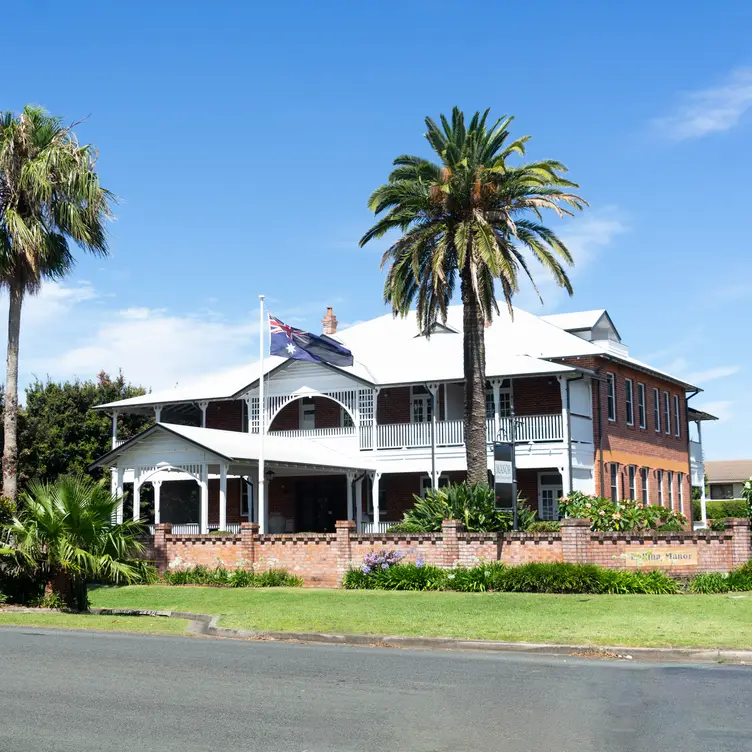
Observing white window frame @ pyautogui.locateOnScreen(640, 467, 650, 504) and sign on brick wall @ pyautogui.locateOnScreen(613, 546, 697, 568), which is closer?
sign on brick wall @ pyautogui.locateOnScreen(613, 546, 697, 568)

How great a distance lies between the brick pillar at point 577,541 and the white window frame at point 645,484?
16.9 m

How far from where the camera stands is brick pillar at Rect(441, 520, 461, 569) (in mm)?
23469

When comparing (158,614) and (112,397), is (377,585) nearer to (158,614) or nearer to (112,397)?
(158,614)

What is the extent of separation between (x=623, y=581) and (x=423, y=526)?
5818 mm

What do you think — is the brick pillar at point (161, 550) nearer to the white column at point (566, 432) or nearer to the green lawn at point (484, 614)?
the green lawn at point (484, 614)

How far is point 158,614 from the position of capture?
18969 millimetres

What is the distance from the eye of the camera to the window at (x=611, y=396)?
1415 inches

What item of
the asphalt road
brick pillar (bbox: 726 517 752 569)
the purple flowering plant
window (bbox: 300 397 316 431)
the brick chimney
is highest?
the brick chimney

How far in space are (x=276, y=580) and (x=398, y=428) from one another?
10907 mm

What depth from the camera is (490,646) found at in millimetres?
13570

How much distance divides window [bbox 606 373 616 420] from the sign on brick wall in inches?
553

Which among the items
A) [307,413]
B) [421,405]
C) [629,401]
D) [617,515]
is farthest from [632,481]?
[617,515]

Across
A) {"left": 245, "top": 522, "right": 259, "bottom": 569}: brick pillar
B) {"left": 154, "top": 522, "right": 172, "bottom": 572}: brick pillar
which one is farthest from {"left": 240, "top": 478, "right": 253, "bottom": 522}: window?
{"left": 245, "top": 522, "right": 259, "bottom": 569}: brick pillar

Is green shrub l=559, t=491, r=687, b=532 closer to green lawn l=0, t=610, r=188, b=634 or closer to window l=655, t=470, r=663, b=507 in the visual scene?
green lawn l=0, t=610, r=188, b=634
